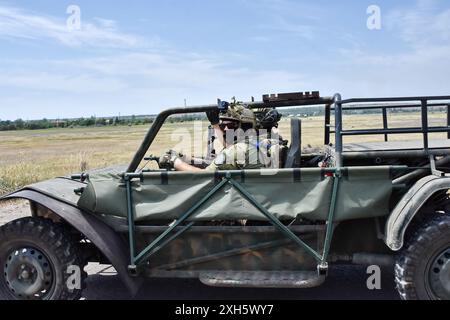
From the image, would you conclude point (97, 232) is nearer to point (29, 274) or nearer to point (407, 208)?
point (29, 274)

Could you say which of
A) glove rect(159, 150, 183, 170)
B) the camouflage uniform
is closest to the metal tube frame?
the camouflage uniform

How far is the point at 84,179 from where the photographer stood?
4.43m

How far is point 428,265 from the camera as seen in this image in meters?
3.75

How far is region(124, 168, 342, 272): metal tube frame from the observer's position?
3.83 m

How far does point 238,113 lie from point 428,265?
6.34 feet

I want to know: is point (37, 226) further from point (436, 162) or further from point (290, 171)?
point (436, 162)

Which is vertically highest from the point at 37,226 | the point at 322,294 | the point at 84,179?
the point at 84,179

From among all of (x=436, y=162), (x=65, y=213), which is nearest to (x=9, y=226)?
(x=65, y=213)

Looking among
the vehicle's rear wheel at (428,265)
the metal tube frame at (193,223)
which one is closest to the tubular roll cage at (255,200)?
the metal tube frame at (193,223)

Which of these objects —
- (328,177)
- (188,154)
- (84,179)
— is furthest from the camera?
(188,154)

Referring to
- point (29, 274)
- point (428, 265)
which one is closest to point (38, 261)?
point (29, 274)

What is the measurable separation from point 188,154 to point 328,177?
1.80 m

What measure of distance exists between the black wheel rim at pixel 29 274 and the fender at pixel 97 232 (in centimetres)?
41

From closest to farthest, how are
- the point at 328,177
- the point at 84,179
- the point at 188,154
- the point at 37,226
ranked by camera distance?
the point at 328,177 → the point at 37,226 → the point at 84,179 → the point at 188,154
